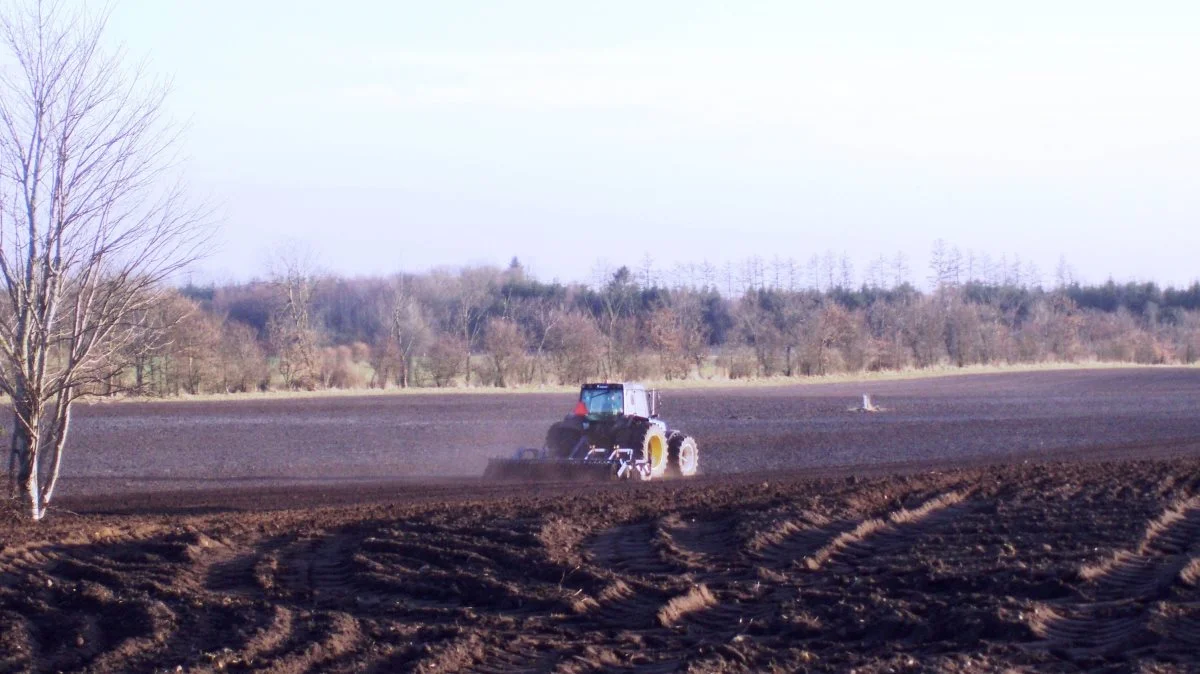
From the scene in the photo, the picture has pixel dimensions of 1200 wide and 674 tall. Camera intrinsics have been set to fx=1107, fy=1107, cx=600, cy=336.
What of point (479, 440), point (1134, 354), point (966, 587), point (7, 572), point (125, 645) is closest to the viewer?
point (125, 645)

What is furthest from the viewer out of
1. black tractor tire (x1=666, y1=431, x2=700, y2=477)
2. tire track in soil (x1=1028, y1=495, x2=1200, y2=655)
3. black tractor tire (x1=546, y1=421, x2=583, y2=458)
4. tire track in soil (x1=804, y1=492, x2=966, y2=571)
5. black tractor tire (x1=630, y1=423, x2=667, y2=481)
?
black tractor tire (x1=666, y1=431, x2=700, y2=477)

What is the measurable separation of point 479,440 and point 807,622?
21586 mm

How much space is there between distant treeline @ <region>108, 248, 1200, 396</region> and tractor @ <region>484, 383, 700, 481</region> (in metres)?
7.51

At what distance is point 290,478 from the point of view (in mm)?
21969

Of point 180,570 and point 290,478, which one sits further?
point 290,478

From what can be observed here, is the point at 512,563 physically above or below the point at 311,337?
below

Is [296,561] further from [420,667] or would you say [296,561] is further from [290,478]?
[290,478]

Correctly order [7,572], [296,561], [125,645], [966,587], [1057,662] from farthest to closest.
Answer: [296,561] < [7,572] < [966,587] < [125,645] < [1057,662]

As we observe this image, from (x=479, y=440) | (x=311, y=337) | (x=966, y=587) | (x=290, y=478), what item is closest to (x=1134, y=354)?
(x=311, y=337)

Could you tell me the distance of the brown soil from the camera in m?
7.68

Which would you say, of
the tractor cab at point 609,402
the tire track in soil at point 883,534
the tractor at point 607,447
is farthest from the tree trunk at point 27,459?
the tire track in soil at point 883,534

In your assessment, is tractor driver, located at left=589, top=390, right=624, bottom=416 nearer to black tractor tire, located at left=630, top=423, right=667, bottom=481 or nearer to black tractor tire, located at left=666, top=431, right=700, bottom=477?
black tractor tire, located at left=630, top=423, right=667, bottom=481

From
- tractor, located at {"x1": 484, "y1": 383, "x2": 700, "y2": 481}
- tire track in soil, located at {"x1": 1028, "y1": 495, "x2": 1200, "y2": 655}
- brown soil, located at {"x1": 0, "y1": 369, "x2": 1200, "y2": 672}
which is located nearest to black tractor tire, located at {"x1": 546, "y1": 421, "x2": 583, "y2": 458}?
tractor, located at {"x1": 484, "y1": 383, "x2": 700, "y2": 481}

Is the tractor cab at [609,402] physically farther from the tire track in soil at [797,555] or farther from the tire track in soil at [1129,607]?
the tire track in soil at [1129,607]
